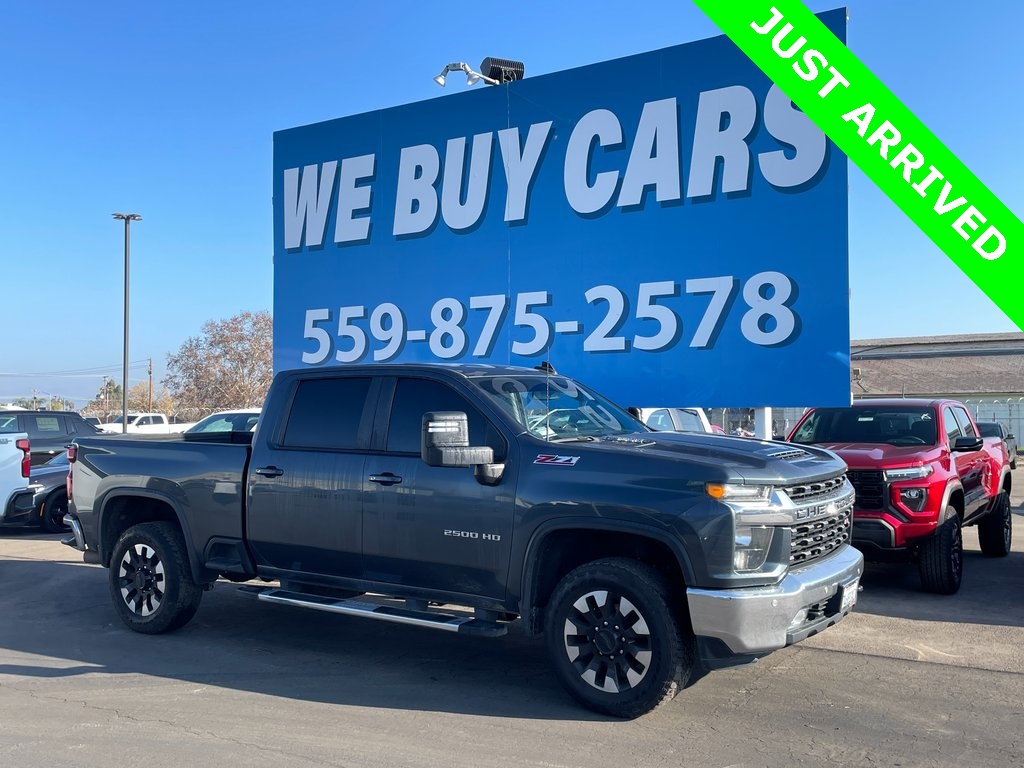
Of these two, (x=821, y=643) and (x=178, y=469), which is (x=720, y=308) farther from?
(x=178, y=469)

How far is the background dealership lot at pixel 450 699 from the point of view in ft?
14.8

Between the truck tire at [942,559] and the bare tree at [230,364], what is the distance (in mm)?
36865

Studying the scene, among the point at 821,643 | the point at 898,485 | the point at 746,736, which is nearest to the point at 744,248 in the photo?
the point at 898,485

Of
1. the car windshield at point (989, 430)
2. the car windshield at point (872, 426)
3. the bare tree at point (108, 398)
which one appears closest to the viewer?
the car windshield at point (872, 426)

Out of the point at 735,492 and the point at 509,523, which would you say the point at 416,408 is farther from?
the point at 735,492

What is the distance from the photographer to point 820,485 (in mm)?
5281

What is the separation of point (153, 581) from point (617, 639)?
3.81 metres

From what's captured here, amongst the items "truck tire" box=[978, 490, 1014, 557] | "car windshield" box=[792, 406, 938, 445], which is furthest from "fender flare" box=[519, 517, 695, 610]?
"truck tire" box=[978, 490, 1014, 557]

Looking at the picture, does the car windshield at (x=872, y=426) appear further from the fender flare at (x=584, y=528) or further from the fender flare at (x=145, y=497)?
the fender flare at (x=145, y=497)

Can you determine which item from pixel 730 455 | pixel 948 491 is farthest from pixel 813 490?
pixel 948 491

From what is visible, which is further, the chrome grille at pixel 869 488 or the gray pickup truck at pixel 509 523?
the chrome grille at pixel 869 488

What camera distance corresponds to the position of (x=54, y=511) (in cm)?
1298

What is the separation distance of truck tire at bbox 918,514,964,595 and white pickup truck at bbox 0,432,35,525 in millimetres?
10609

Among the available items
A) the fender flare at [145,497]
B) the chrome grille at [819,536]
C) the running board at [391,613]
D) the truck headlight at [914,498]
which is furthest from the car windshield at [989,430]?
the fender flare at [145,497]
